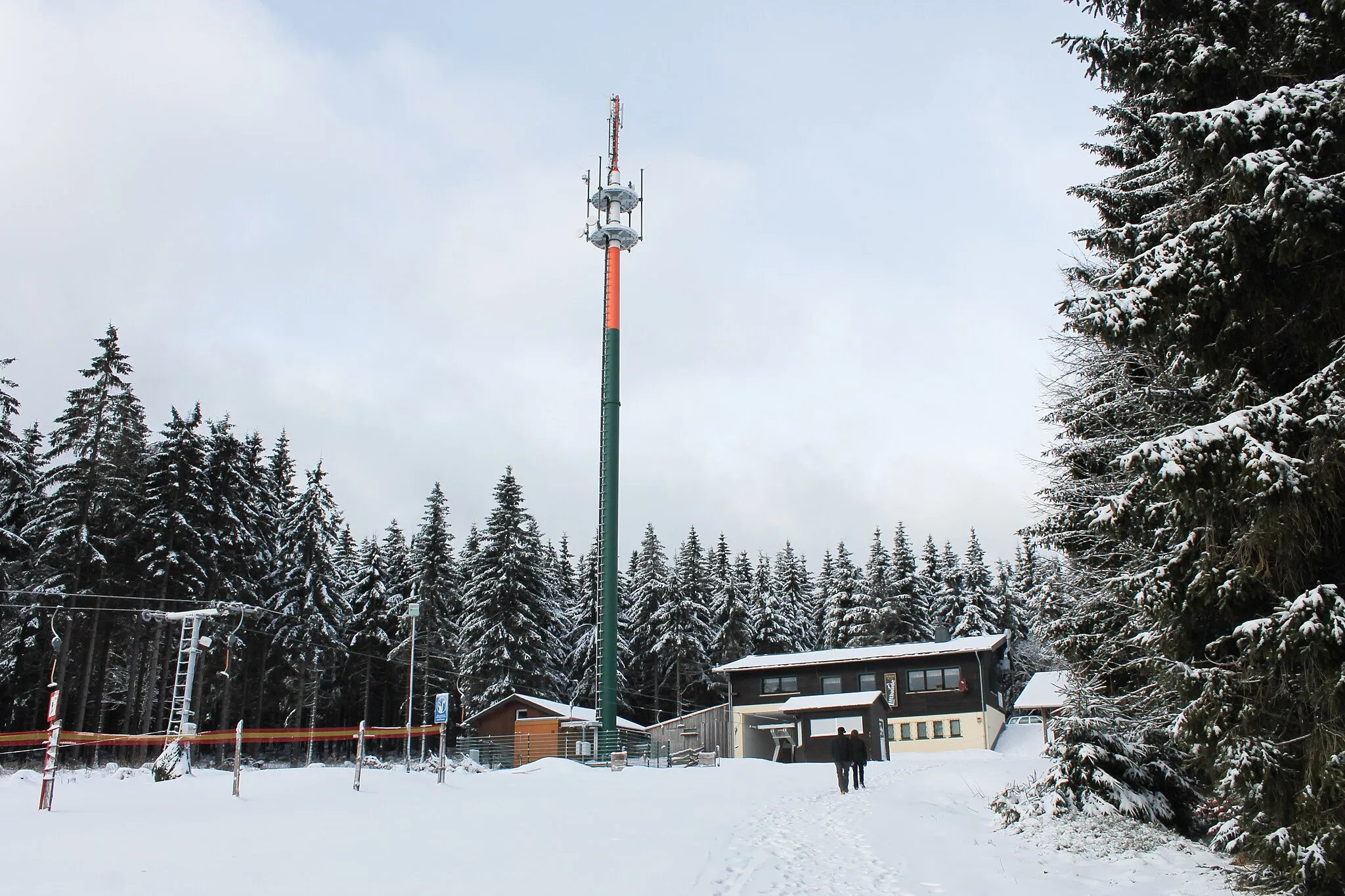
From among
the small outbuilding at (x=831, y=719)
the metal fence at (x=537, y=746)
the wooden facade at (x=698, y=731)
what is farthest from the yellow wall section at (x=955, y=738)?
the metal fence at (x=537, y=746)

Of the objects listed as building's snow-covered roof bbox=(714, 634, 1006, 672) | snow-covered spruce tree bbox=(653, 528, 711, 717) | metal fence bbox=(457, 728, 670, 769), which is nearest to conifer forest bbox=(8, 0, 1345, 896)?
metal fence bbox=(457, 728, 670, 769)

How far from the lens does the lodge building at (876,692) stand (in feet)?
142

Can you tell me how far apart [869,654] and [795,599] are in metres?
21.9

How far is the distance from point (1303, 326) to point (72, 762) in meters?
40.4

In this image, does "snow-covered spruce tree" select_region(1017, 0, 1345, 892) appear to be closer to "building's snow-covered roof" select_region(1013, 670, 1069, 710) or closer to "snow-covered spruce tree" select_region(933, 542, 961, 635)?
"building's snow-covered roof" select_region(1013, 670, 1069, 710)

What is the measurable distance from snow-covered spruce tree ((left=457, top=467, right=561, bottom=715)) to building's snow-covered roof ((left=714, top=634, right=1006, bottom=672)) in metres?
10.6

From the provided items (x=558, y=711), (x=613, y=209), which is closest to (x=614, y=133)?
(x=613, y=209)

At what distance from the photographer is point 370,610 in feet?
178

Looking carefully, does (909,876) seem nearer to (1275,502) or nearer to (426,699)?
(1275,502)

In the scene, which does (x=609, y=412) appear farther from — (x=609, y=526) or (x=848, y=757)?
(x=848, y=757)

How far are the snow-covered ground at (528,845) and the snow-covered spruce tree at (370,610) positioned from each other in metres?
36.9

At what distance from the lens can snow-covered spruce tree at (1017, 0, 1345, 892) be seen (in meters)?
7.10

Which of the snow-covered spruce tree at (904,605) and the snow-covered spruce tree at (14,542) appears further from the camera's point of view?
the snow-covered spruce tree at (904,605)

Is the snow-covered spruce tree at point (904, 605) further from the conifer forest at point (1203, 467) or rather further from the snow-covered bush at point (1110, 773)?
the snow-covered bush at point (1110, 773)
